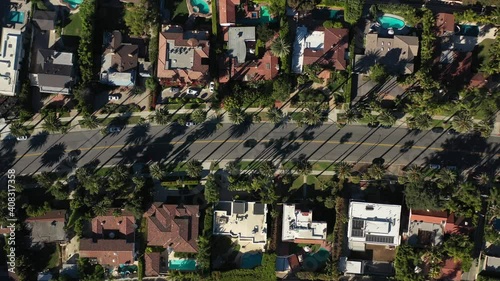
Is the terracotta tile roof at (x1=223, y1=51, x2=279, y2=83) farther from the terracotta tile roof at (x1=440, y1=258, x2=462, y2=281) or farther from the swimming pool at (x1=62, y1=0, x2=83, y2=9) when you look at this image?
the terracotta tile roof at (x1=440, y1=258, x2=462, y2=281)

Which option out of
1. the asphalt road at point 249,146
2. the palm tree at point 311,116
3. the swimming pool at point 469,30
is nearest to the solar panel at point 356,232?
the asphalt road at point 249,146

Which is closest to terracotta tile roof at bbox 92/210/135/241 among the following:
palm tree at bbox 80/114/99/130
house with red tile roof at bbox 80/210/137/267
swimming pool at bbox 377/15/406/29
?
house with red tile roof at bbox 80/210/137/267

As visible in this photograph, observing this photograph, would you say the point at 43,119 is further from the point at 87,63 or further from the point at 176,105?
the point at 176,105

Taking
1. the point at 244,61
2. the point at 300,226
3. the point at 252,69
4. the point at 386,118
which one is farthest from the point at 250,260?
the point at 244,61

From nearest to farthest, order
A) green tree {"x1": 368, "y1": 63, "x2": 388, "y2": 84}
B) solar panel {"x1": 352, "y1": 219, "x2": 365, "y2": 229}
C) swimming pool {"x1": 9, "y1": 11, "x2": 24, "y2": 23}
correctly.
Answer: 1. green tree {"x1": 368, "y1": 63, "x2": 388, "y2": 84}
2. solar panel {"x1": 352, "y1": 219, "x2": 365, "y2": 229}
3. swimming pool {"x1": 9, "y1": 11, "x2": 24, "y2": 23}

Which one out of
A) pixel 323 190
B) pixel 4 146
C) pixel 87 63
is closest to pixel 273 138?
pixel 323 190

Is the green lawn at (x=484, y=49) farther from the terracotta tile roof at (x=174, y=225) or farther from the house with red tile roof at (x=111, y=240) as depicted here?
the house with red tile roof at (x=111, y=240)
